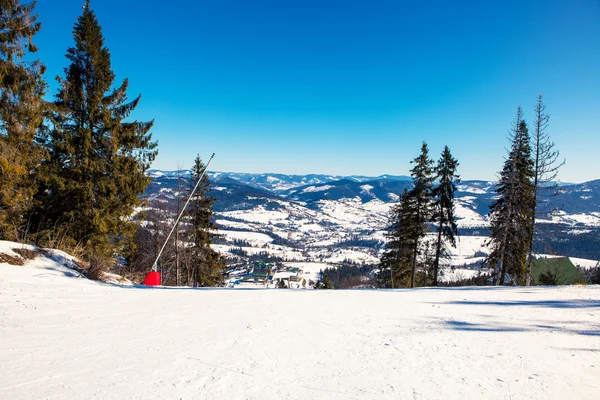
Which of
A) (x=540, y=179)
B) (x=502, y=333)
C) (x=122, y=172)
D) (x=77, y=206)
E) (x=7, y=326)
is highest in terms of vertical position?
(x=540, y=179)

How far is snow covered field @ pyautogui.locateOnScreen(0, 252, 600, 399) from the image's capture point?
9.32 feet

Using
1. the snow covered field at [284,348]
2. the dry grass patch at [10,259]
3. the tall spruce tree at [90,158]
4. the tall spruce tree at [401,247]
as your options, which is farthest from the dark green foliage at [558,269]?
the dry grass patch at [10,259]

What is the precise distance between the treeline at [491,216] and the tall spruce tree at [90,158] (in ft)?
65.0

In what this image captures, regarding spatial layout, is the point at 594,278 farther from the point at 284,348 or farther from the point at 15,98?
the point at 15,98

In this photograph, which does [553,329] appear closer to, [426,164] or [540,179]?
[540,179]

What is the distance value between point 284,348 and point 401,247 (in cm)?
2377

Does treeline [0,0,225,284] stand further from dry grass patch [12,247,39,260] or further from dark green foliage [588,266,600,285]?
dark green foliage [588,266,600,285]

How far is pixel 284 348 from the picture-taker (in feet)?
12.5

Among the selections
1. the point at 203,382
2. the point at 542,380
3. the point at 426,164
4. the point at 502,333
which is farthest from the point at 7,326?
the point at 426,164

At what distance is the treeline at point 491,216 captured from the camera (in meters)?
18.0

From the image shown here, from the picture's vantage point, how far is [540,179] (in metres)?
17.2

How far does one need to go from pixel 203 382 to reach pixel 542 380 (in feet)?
11.4

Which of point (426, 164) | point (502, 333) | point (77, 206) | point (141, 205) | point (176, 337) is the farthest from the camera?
point (426, 164)

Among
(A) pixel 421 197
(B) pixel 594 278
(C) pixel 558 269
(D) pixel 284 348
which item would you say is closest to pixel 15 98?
(D) pixel 284 348
